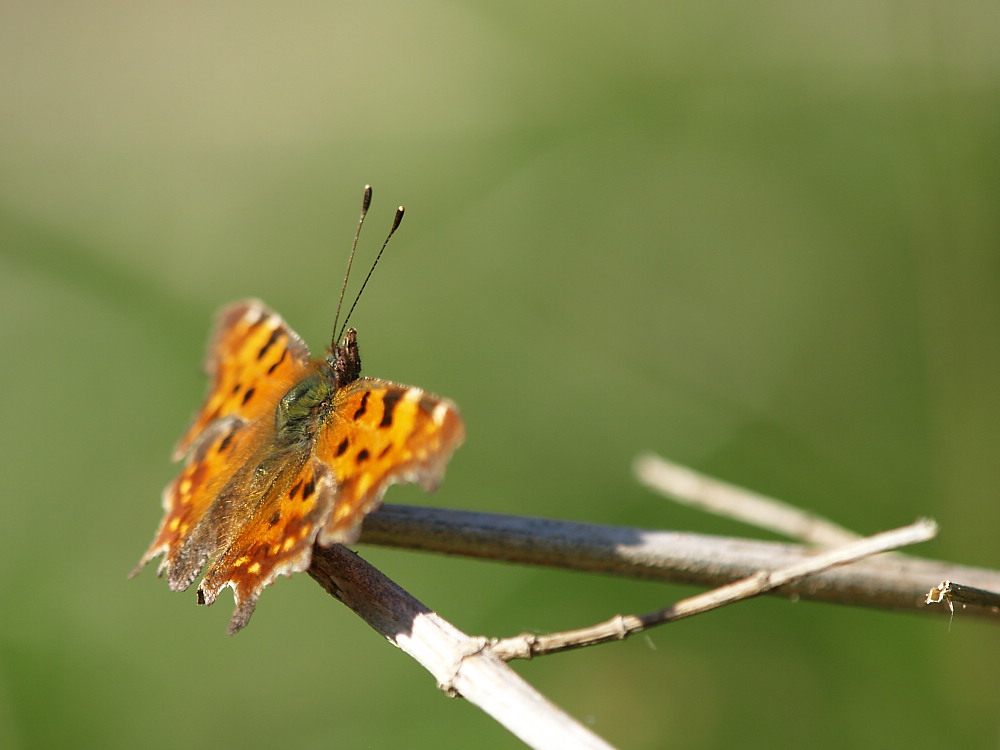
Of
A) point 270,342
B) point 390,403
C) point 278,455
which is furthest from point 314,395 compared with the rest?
point 390,403

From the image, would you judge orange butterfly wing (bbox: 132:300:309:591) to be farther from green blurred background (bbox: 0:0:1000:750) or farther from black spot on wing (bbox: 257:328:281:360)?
green blurred background (bbox: 0:0:1000:750)

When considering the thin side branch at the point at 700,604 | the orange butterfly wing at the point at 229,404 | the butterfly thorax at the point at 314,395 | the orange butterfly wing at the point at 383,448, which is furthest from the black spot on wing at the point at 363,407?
the thin side branch at the point at 700,604

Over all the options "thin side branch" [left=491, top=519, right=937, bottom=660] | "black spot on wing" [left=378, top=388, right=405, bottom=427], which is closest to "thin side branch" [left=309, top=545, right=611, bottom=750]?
"thin side branch" [left=491, top=519, right=937, bottom=660]

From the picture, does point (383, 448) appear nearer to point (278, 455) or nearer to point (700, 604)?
point (278, 455)

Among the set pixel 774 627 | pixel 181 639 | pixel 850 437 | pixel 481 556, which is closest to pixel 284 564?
pixel 481 556

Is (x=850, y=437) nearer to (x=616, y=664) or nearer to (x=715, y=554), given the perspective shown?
(x=616, y=664)

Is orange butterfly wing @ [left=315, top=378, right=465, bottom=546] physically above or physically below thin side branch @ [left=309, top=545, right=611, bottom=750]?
above
